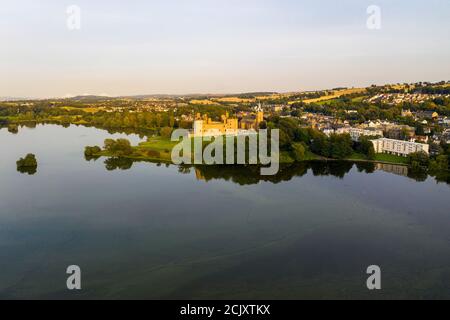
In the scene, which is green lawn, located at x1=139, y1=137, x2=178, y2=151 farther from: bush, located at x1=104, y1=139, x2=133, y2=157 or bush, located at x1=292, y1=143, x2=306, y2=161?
bush, located at x1=292, y1=143, x2=306, y2=161

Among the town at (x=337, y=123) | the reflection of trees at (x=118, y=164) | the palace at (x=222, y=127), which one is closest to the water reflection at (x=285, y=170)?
the reflection of trees at (x=118, y=164)

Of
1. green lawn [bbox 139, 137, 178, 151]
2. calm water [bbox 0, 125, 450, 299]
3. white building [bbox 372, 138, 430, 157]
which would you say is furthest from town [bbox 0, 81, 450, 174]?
calm water [bbox 0, 125, 450, 299]

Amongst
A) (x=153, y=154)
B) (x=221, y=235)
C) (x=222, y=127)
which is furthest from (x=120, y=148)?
A: (x=221, y=235)

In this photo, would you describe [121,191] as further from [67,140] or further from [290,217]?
[67,140]

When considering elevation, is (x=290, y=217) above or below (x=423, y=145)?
below

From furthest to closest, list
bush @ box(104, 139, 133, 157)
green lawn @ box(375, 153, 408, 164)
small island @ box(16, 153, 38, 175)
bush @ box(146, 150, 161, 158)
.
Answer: bush @ box(104, 139, 133, 157), bush @ box(146, 150, 161, 158), green lawn @ box(375, 153, 408, 164), small island @ box(16, 153, 38, 175)
